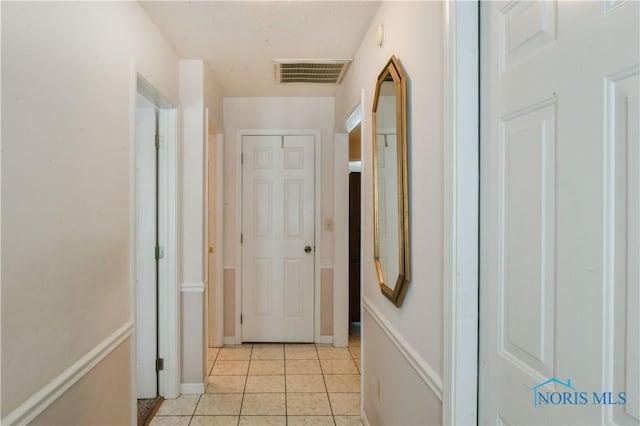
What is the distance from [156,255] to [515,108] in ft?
7.97

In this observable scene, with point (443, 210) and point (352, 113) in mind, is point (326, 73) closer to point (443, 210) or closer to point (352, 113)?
point (352, 113)

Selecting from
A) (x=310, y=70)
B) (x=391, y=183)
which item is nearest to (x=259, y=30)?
(x=310, y=70)

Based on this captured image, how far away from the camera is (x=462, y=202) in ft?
3.84

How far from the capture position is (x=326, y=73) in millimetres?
3197

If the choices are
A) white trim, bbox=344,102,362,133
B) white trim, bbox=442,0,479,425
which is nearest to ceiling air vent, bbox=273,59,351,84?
white trim, bbox=344,102,362,133

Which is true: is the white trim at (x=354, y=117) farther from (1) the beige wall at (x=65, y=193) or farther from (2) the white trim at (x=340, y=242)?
(1) the beige wall at (x=65, y=193)

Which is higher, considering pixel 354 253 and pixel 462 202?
pixel 462 202

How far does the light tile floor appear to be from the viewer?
254 centimetres

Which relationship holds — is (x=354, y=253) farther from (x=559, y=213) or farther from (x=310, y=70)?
(x=559, y=213)

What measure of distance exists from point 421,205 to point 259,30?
158 cm

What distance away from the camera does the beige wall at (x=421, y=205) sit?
133 cm

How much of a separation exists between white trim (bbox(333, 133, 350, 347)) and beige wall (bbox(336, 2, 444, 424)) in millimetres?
1798

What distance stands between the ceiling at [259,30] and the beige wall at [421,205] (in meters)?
0.31

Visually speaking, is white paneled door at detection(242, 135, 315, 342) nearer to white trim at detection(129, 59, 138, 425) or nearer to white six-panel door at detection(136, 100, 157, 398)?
white six-panel door at detection(136, 100, 157, 398)
